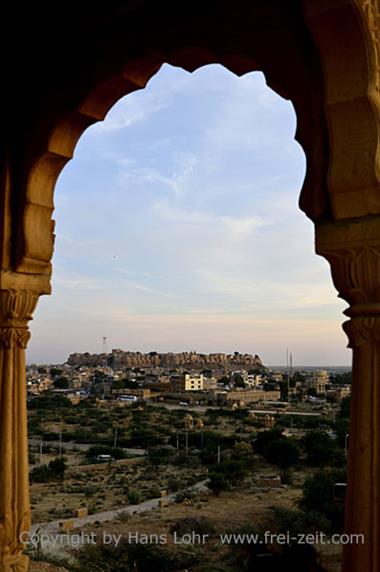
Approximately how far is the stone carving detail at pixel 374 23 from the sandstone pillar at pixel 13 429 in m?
2.39

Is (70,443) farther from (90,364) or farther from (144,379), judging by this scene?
(90,364)

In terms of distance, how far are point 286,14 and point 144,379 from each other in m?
101

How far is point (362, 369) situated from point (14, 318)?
2.24 metres

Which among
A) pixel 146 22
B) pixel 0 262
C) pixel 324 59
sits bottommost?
pixel 0 262

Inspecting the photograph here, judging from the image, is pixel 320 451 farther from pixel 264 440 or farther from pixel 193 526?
pixel 193 526

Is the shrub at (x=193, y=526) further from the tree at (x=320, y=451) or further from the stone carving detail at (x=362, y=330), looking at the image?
the stone carving detail at (x=362, y=330)

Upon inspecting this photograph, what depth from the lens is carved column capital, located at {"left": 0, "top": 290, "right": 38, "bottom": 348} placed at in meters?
3.71

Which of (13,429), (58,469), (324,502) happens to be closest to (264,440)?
(58,469)

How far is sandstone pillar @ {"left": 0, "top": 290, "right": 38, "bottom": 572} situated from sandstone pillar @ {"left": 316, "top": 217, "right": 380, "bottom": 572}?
1981 mm

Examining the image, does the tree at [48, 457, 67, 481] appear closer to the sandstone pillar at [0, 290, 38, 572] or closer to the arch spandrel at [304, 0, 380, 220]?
the sandstone pillar at [0, 290, 38, 572]

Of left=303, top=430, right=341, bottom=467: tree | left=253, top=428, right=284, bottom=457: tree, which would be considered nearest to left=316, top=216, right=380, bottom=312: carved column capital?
left=303, top=430, right=341, bottom=467: tree

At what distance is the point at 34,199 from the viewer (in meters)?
3.75

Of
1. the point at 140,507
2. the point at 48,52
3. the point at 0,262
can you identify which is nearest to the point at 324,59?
the point at 48,52

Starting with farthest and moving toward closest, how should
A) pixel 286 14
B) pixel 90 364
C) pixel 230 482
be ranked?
pixel 90 364 → pixel 230 482 → pixel 286 14
